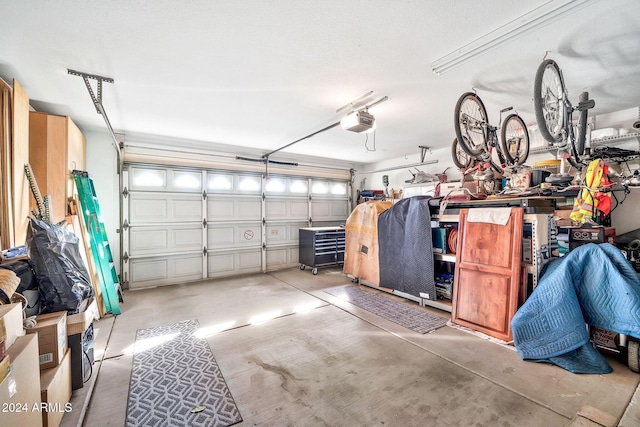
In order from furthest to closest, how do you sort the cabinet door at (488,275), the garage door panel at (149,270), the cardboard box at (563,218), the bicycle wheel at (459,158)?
the garage door panel at (149,270), the bicycle wheel at (459,158), the cardboard box at (563,218), the cabinet door at (488,275)

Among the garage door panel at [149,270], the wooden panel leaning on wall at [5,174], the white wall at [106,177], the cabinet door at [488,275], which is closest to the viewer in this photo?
the wooden panel leaning on wall at [5,174]

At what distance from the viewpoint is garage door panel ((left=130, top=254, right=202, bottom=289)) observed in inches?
180

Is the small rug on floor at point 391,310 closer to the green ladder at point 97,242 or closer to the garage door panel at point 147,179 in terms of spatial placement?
the green ladder at point 97,242

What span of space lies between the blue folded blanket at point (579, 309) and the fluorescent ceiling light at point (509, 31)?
1.83 meters

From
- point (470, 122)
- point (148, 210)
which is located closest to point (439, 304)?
point (470, 122)

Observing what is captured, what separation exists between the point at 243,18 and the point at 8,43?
73.8 inches

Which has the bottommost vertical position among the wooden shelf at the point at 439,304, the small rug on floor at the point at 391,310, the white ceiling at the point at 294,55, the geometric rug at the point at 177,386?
the geometric rug at the point at 177,386

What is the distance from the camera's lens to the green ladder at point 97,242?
3383 mm

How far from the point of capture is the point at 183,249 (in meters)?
4.98

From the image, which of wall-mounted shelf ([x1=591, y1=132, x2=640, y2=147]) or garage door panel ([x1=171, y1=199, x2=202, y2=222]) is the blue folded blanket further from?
garage door panel ([x1=171, y1=199, x2=202, y2=222])

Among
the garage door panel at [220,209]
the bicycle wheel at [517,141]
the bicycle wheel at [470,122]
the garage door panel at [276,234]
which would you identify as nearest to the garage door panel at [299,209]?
the garage door panel at [276,234]

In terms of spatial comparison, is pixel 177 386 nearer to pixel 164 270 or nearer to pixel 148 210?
pixel 164 270

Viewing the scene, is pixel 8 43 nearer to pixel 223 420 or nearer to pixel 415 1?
pixel 415 1

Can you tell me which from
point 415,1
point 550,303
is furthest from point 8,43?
point 550,303
